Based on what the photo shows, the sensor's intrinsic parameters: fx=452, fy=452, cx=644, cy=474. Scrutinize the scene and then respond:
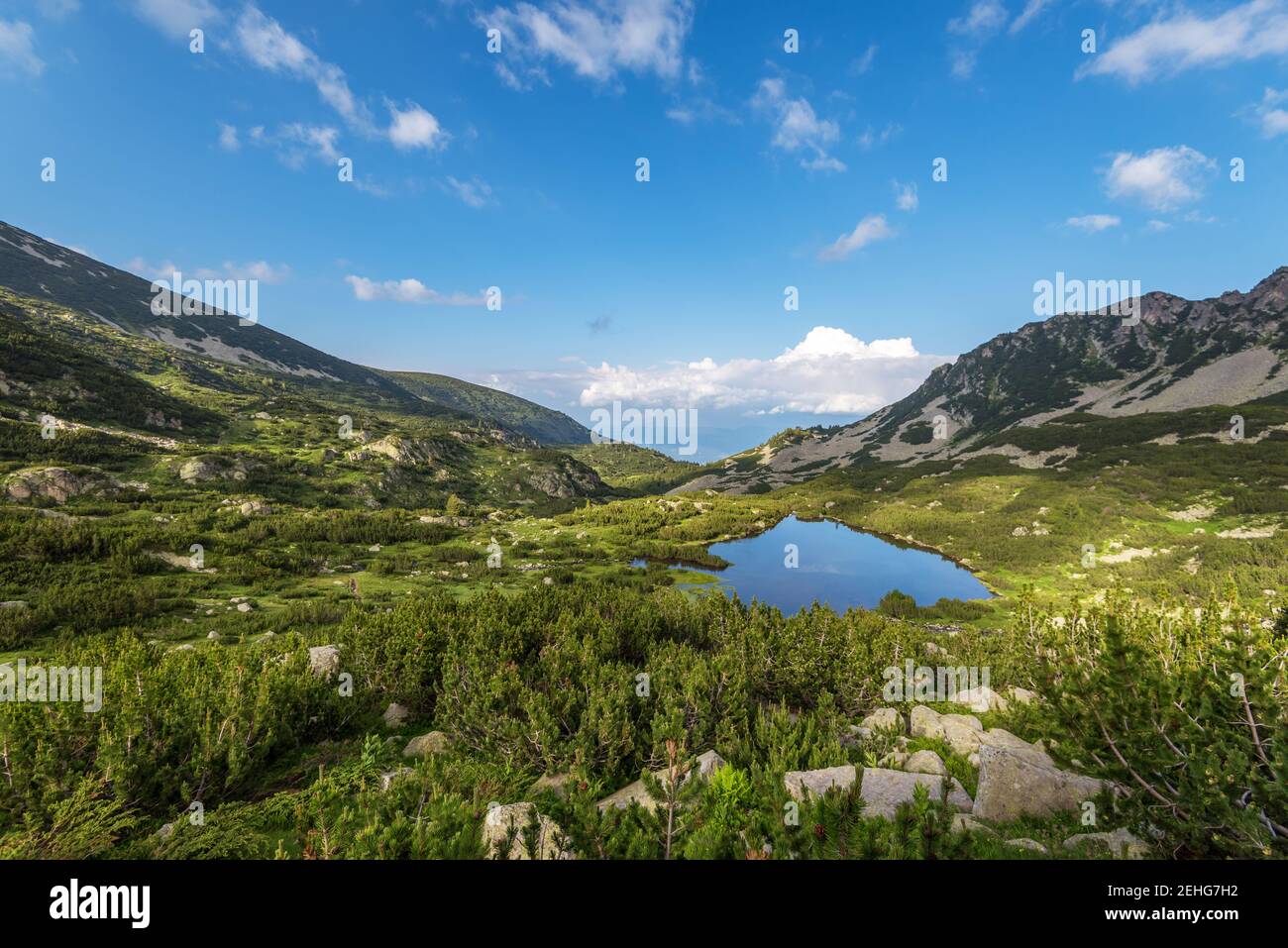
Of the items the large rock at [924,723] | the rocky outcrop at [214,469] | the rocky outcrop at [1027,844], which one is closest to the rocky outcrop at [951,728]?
the large rock at [924,723]

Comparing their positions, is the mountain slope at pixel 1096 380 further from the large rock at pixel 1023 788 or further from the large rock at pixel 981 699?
the large rock at pixel 1023 788

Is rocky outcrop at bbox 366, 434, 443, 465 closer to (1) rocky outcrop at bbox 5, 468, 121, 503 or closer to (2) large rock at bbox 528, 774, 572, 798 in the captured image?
(1) rocky outcrop at bbox 5, 468, 121, 503

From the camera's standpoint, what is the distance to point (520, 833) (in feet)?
23.3

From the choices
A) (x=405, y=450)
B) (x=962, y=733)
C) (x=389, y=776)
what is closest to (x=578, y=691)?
(x=389, y=776)

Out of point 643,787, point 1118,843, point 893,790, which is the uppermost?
point 1118,843

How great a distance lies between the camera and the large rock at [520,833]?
570 cm

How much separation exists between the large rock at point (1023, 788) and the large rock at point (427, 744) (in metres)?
13.1

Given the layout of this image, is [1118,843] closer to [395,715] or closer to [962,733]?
[962,733]

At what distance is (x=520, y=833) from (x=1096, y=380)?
8531 inches

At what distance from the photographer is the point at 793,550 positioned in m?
73.9

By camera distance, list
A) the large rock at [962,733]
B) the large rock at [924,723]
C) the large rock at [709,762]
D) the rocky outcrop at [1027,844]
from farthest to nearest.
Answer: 1. the large rock at [924,723]
2. the large rock at [962,733]
3. the large rock at [709,762]
4. the rocky outcrop at [1027,844]
